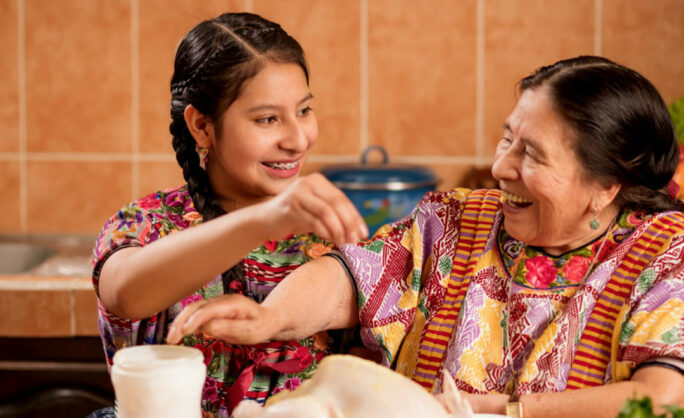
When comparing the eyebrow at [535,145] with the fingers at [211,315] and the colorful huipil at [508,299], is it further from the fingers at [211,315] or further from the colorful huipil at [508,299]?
the fingers at [211,315]

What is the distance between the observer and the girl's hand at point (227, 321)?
106 cm

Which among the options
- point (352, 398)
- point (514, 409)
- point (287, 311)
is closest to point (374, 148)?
point (287, 311)

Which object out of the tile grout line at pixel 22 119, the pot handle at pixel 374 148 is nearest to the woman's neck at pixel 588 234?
the pot handle at pixel 374 148

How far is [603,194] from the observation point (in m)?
1.42

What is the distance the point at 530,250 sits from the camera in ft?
4.84

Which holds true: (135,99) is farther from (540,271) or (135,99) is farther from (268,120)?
(540,271)

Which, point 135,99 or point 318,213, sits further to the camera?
point 135,99

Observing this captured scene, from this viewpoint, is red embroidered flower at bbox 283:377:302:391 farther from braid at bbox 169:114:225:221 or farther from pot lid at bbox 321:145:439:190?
pot lid at bbox 321:145:439:190

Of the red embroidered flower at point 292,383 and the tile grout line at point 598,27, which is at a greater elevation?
the tile grout line at point 598,27

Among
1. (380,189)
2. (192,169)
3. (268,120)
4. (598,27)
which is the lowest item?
(380,189)

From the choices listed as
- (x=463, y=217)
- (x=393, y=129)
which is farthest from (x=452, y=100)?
(x=463, y=217)

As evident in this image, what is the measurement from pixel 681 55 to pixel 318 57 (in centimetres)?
137

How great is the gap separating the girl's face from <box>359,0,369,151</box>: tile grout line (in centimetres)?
164

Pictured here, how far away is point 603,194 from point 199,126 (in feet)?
2.42
